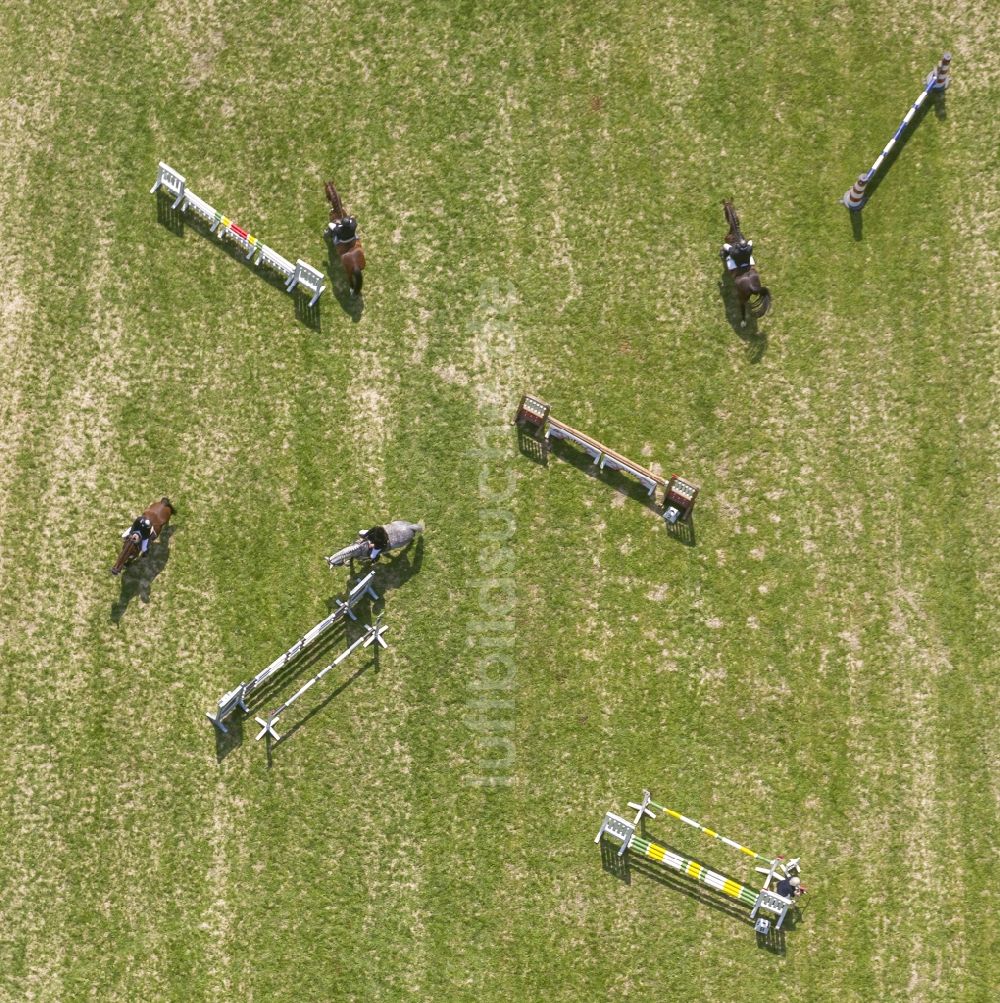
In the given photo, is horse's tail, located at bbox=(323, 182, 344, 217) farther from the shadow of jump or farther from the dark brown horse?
the shadow of jump

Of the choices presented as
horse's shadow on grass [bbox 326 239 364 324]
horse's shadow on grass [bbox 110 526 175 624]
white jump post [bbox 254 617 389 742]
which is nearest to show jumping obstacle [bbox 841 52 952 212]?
horse's shadow on grass [bbox 326 239 364 324]

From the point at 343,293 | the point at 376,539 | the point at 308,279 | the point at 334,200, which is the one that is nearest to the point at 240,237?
the point at 308,279

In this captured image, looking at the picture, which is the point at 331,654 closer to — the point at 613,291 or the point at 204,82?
the point at 613,291

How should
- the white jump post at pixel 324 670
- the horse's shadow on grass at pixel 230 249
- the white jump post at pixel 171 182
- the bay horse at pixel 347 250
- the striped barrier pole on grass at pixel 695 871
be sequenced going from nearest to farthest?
1. the striped barrier pole on grass at pixel 695 871
2. the bay horse at pixel 347 250
3. the white jump post at pixel 324 670
4. the white jump post at pixel 171 182
5. the horse's shadow on grass at pixel 230 249

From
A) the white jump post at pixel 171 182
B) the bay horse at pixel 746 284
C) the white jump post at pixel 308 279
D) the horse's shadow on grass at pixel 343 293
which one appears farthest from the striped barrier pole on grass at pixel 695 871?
the white jump post at pixel 171 182

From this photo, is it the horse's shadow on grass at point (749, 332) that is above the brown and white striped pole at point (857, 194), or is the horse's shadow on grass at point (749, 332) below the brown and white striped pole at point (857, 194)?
below

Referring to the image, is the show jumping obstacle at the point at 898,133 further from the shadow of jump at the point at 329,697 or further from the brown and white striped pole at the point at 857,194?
the shadow of jump at the point at 329,697
